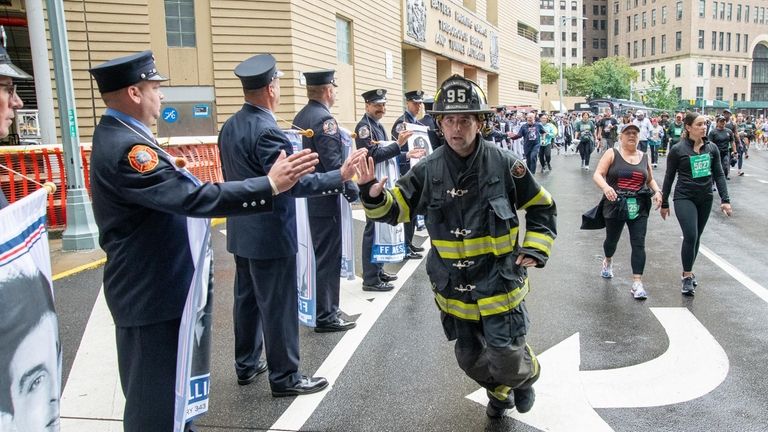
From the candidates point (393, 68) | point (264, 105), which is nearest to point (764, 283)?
point (264, 105)

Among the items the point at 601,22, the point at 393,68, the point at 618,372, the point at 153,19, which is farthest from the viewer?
the point at 601,22

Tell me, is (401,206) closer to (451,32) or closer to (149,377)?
(149,377)

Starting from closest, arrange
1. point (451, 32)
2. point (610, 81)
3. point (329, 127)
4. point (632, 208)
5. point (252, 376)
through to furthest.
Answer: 1. point (252, 376)
2. point (329, 127)
3. point (632, 208)
4. point (451, 32)
5. point (610, 81)

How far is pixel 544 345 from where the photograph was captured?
527 cm

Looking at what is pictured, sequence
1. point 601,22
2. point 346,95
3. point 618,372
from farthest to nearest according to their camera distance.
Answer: point 601,22
point 346,95
point 618,372

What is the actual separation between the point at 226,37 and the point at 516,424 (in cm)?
1696

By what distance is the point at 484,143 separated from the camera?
3656 mm

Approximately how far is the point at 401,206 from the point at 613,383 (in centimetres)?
208

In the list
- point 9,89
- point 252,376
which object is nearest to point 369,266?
point 252,376

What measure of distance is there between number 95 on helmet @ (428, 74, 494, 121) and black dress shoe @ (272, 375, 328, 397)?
2039 millimetres

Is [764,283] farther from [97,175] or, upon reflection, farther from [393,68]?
[393,68]

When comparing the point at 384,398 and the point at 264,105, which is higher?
the point at 264,105

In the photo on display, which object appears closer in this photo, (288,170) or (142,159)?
(142,159)

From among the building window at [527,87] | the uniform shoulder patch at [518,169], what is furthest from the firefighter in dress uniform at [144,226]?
the building window at [527,87]
